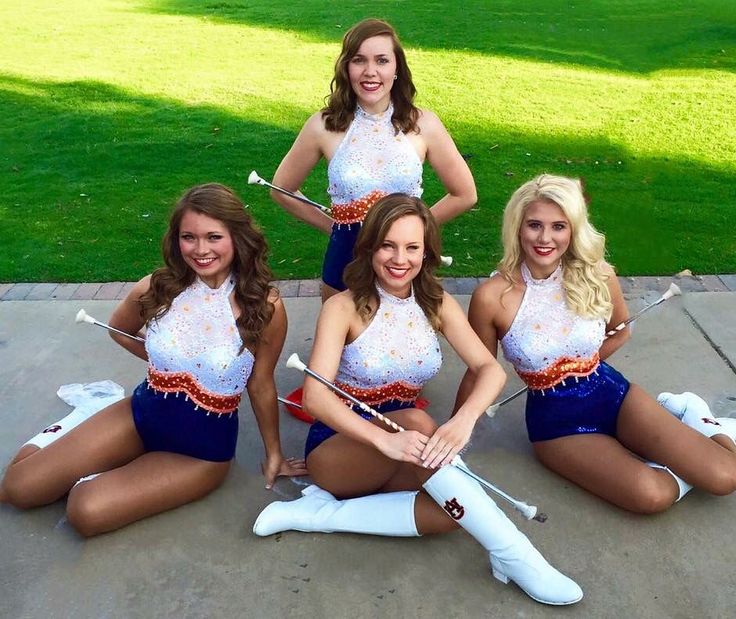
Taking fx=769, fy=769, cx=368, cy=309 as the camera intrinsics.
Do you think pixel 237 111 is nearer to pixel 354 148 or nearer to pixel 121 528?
pixel 354 148

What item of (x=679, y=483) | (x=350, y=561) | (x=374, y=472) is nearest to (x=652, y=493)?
(x=679, y=483)

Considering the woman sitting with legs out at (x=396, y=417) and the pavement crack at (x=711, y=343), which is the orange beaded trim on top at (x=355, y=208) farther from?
the pavement crack at (x=711, y=343)

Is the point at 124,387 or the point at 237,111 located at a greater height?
the point at 237,111

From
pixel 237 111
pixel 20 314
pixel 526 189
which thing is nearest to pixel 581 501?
pixel 526 189

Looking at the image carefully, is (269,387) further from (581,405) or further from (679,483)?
(679,483)

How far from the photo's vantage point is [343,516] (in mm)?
2760

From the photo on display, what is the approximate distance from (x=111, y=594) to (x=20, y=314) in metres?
2.27

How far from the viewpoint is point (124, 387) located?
3676 millimetres

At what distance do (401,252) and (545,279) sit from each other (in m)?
0.68

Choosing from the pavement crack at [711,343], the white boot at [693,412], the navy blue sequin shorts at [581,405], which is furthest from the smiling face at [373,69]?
the pavement crack at [711,343]

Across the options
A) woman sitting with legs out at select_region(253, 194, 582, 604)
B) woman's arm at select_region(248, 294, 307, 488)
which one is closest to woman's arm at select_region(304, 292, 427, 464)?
woman sitting with legs out at select_region(253, 194, 582, 604)

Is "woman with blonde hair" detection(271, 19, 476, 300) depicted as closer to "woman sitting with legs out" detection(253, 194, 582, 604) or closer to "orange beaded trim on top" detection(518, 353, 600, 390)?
"woman sitting with legs out" detection(253, 194, 582, 604)

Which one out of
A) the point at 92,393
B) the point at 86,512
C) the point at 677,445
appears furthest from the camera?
the point at 92,393

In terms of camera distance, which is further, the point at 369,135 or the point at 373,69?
the point at 369,135
